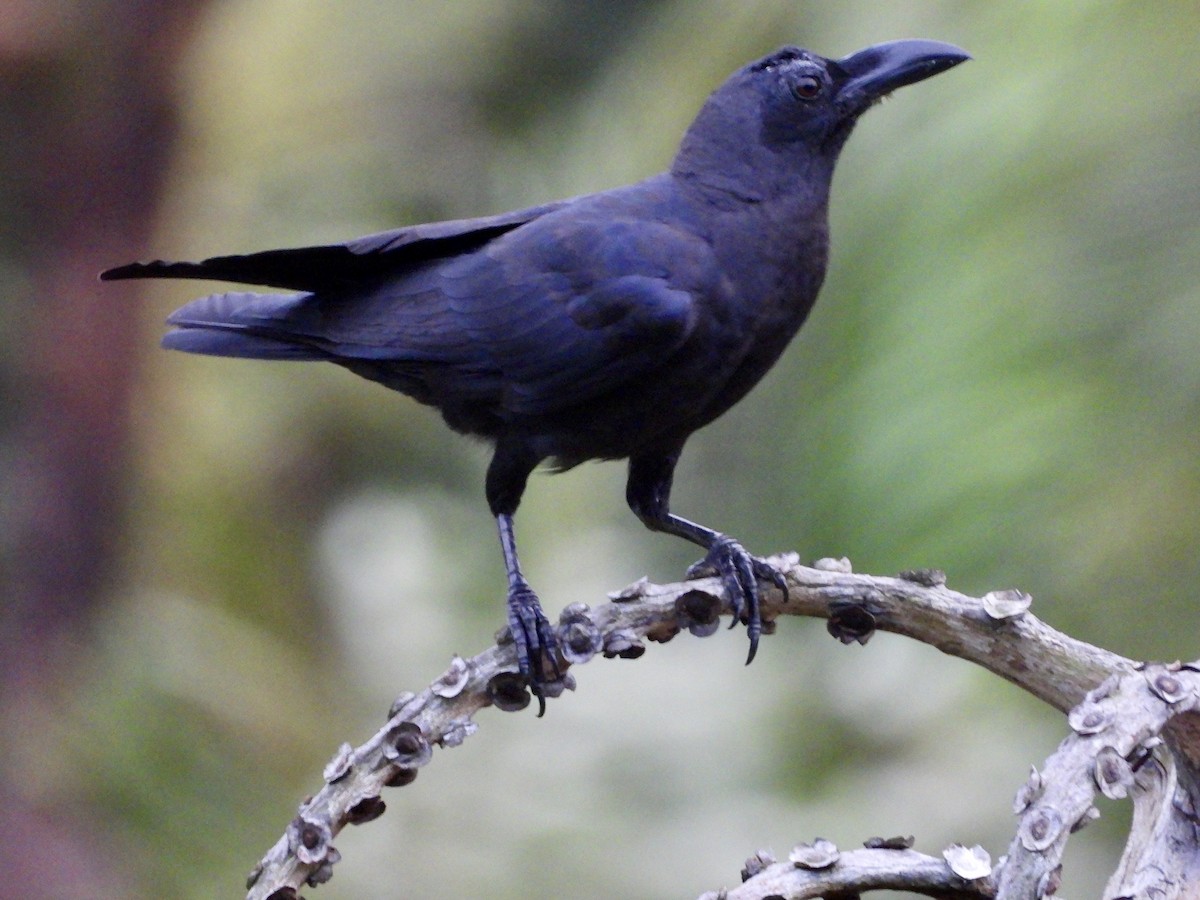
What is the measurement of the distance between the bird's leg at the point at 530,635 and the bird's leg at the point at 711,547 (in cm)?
22

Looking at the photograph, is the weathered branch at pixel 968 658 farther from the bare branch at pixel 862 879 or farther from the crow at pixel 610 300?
the crow at pixel 610 300

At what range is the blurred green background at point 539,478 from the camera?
2047mm

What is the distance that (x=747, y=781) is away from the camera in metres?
2.78

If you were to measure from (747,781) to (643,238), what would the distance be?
1.48 meters

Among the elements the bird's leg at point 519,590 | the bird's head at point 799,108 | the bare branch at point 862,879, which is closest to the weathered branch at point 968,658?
the bare branch at point 862,879

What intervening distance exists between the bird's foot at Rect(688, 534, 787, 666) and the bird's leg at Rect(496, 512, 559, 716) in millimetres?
225

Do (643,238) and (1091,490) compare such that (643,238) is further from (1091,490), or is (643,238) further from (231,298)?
(1091,490)

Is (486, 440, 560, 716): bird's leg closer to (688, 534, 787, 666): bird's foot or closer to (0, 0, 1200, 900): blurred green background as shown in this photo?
(688, 534, 787, 666): bird's foot

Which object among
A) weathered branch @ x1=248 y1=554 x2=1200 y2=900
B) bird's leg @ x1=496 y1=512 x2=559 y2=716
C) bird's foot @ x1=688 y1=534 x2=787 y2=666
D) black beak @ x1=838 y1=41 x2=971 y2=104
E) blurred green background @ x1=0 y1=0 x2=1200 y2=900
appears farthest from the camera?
blurred green background @ x1=0 y1=0 x2=1200 y2=900

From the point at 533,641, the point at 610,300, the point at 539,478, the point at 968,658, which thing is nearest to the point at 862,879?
the point at 968,658

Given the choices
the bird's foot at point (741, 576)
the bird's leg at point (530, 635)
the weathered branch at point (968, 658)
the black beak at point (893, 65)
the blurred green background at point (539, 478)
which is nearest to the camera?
the weathered branch at point (968, 658)

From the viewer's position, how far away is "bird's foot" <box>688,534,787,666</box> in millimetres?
1583

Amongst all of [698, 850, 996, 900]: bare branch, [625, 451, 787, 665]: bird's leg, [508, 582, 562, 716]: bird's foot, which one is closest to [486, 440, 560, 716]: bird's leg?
[508, 582, 562, 716]: bird's foot

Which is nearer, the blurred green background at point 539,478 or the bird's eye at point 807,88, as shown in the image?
the bird's eye at point 807,88
